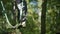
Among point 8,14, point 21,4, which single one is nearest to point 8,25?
point 8,14

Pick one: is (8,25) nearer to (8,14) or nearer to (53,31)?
(8,14)

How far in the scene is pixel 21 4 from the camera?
3.05 m

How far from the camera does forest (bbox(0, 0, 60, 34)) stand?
3.01 metres

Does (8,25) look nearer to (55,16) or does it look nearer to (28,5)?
(28,5)

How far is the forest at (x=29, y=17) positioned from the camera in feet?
9.86

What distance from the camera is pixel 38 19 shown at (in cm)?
303

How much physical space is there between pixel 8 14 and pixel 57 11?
0.66 m

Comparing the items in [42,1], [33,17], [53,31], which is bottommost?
[53,31]

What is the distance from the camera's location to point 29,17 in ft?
9.92

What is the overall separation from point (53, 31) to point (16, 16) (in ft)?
1.77

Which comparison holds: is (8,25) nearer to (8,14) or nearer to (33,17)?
(8,14)

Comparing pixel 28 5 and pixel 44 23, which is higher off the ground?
pixel 28 5

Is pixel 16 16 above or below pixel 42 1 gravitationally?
below

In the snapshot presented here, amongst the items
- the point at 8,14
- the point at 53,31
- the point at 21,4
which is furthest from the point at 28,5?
the point at 53,31
